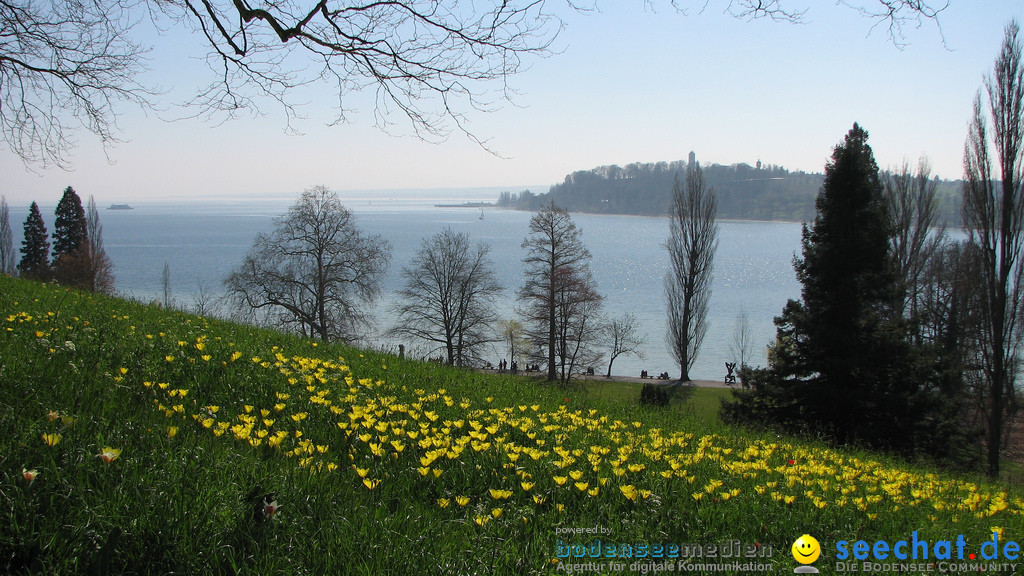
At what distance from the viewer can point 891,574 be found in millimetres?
3021

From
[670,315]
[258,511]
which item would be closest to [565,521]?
[258,511]

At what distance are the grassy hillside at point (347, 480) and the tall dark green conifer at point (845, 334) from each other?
32.3 ft

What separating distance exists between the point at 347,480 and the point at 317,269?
33549 mm

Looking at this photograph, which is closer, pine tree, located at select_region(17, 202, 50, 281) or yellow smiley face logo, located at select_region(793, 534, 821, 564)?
yellow smiley face logo, located at select_region(793, 534, 821, 564)

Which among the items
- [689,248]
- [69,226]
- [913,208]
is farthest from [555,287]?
[69,226]

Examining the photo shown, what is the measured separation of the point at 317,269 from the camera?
3531 centimetres

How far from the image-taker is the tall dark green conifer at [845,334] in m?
14.5

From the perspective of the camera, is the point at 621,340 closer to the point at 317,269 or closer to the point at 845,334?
the point at 317,269

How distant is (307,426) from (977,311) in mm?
29995

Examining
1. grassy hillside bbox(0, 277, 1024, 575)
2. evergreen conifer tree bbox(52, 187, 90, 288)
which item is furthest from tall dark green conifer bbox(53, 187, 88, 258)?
grassy hillside bbox(0, 277, 1024, 575)

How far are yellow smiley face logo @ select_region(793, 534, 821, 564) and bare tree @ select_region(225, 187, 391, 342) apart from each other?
102ft

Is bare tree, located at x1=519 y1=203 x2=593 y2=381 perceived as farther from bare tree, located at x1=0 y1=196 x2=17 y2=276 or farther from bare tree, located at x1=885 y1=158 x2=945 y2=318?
bare tree, located at x1=0 y1=196 x2=17 y2=276

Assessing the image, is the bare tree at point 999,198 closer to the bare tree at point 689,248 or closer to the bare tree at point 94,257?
the bare tree at point 689,248

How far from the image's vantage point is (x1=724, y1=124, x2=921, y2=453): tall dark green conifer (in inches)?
571
